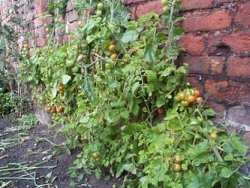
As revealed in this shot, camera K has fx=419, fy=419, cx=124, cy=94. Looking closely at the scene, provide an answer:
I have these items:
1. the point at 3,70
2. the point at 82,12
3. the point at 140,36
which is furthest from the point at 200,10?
the point at 3,70

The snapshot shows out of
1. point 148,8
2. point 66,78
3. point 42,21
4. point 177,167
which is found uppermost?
point 148,8

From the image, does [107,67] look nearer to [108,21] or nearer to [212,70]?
[108,21]

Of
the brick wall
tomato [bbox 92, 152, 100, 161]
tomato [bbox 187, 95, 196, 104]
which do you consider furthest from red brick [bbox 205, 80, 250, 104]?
tomato [bbox 92, 152, 100, 161]

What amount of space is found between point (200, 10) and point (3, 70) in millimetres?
3497

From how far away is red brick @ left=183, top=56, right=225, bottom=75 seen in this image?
1.89m

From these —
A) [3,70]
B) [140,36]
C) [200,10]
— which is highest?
[200,10]

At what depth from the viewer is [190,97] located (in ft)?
6.15

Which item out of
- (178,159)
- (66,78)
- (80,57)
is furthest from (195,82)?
(66,78)

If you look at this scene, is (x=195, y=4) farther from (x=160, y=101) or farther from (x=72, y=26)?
(x=72, y=26)

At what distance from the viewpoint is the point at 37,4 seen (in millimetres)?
3945

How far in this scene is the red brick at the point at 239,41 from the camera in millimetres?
1743

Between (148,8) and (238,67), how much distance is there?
27.9 inches

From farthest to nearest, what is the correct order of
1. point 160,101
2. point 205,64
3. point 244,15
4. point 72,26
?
point 72,26, point 160,101, point 205,64, point 244,15

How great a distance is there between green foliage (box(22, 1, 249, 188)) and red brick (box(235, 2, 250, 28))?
0.33 m
